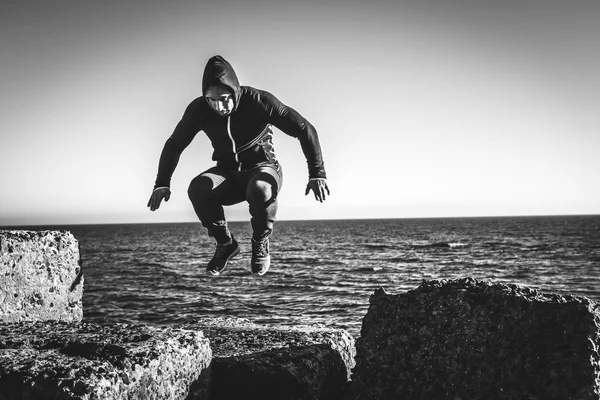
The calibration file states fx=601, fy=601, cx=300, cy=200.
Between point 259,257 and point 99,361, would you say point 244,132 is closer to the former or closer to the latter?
point 259,257

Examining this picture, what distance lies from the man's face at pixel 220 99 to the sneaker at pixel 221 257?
1003mm

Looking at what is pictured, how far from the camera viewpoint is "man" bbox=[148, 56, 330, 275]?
381 centimetres

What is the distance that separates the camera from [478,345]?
3980 mm

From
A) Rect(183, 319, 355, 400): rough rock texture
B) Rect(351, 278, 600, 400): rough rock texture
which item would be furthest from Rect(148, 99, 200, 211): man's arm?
Rect(351, 278, 600, 400): rough rock texture

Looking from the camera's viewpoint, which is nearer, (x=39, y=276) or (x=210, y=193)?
(x=210, y=193)

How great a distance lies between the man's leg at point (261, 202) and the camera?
379cm

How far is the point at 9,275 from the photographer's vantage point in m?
5.02

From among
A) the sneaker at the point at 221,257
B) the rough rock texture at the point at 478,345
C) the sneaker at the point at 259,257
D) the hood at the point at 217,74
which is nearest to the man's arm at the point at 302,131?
the hood at the point at 217,74

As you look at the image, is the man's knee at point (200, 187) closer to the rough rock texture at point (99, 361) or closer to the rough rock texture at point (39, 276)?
the rough rock texture at point (99, 361)

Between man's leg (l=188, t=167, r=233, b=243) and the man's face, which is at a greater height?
the man's face

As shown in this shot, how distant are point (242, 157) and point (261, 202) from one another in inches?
13.6

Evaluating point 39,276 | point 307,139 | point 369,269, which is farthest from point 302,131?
point 369,269

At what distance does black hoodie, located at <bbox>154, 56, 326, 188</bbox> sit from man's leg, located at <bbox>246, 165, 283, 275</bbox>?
13cm

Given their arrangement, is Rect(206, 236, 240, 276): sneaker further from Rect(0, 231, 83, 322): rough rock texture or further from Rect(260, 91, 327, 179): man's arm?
Rect(0, 231, 83, 322): rough rock texture
